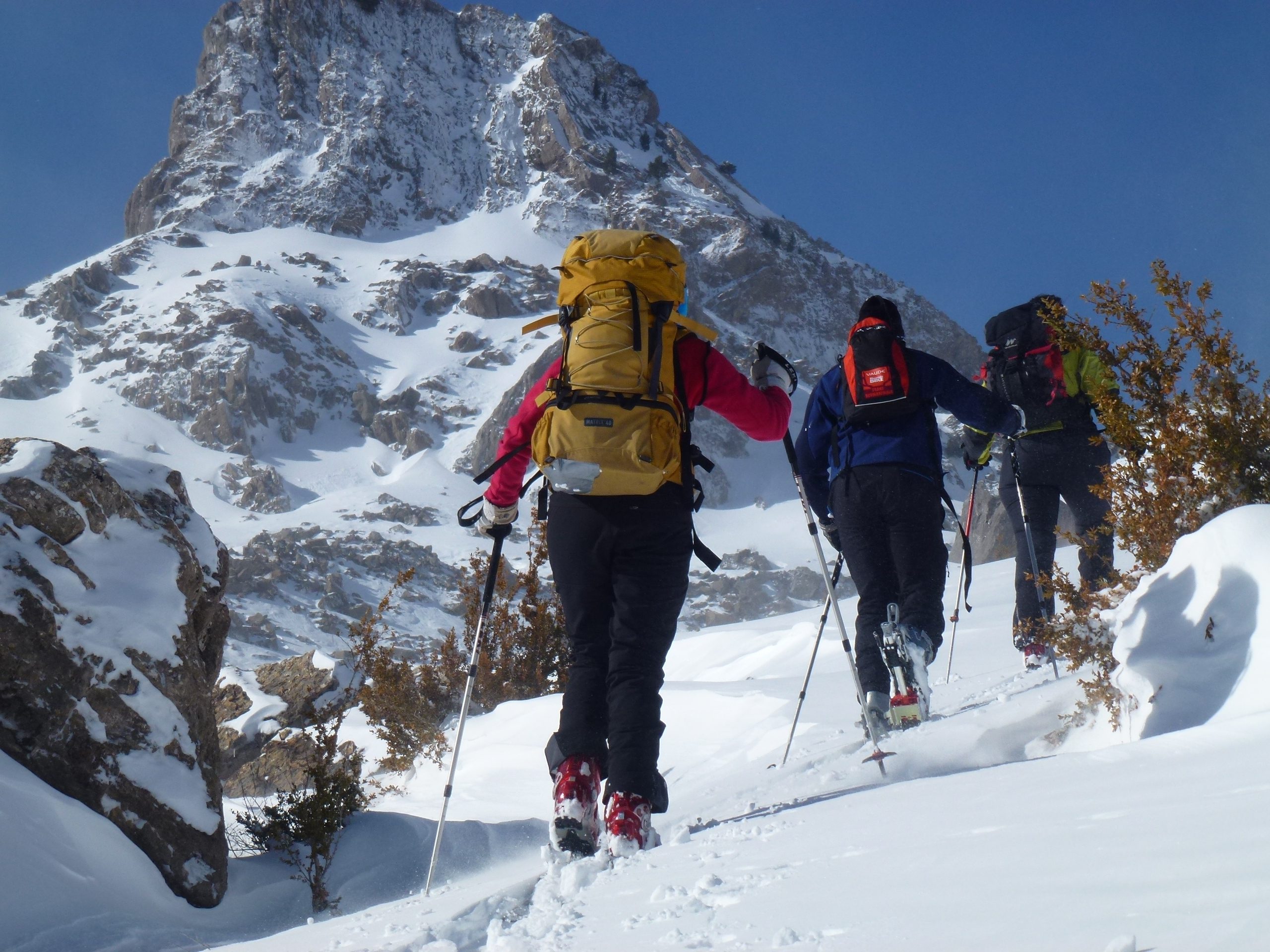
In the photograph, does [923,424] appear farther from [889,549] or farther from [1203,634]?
[1203,634]

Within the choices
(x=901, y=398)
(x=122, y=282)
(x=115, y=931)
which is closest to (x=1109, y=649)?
(x=901, y=398)

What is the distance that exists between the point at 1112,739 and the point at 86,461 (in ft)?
11.7

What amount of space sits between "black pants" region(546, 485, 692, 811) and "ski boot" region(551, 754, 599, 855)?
0.04 meters

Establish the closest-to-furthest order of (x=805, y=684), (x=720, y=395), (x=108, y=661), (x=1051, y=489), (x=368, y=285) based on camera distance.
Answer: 1. (x=720, y=395)
2. (x=108, y=661)
3. (x=805, y=684)
4. (x=1051, y=489)
5. (x=368, y=285)

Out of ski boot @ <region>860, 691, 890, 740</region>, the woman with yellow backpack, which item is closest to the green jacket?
ski boot @ <region>860, 691, 890, 740</region>

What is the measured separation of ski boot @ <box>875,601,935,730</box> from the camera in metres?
3.09

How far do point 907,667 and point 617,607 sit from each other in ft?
4.09

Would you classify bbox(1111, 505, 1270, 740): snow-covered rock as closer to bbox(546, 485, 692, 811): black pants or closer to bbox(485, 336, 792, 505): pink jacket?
bbox(485, 336, 792, 505): pink jacket

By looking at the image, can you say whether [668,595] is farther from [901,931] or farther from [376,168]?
[376,168]

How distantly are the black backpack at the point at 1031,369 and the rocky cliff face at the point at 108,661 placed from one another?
3452 mm

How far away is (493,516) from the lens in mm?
2936

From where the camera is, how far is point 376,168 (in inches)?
4751

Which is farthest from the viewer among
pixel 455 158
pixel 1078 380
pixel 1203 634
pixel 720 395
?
pixel 455 158

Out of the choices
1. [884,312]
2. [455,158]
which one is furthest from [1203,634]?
[455,158]
